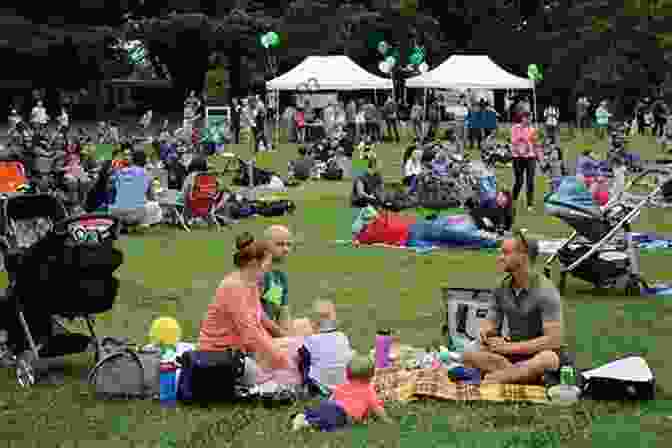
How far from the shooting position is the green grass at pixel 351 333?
659cm

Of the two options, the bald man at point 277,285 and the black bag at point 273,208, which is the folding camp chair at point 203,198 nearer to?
the black bag at point 273,208

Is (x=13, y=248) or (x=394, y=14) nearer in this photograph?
(x=13, y=248)

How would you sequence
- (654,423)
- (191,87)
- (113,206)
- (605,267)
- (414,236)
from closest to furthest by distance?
1. (654,423)
2. (605,267)
3. (414,236)
4. (113,206)
5. (191,87)

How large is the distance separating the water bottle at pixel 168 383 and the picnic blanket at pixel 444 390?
131cm

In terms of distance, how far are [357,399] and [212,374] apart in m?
1.02

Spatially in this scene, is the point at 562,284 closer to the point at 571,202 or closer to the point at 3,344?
the point at 571,202

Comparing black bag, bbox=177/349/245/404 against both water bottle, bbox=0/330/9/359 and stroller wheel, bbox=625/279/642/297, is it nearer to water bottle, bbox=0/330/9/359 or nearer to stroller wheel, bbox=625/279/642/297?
water bottle, bbox=0/330/9/359

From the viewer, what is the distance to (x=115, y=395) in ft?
24.5

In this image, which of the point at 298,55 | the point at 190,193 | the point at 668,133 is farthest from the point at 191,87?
the point at 190,193

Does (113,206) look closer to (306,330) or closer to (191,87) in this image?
(306,330)

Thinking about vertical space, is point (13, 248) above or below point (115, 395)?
above

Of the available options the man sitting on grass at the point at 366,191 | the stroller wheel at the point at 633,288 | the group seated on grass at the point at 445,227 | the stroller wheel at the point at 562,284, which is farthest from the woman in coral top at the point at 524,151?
the stroller wheel at the point at 633,288

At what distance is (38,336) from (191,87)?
47.7m

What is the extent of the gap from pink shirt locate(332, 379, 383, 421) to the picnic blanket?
60cm
